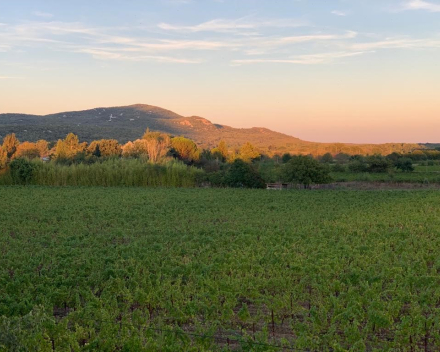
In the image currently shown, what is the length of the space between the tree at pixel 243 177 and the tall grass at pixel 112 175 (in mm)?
3995

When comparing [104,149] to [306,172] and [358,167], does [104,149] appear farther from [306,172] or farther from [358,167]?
[358,167]

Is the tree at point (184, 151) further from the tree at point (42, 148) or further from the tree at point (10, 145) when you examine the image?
the tree at point (10, 145)

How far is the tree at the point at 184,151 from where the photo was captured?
6306cm

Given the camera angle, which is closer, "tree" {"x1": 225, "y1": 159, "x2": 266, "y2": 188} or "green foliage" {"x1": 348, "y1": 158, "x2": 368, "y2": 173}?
"tree" {"x1": 225, "y1": 159, "x2": 266, "y2": 188}

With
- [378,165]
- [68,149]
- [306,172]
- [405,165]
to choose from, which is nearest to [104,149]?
[68,149]

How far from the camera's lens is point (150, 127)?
118188 mm

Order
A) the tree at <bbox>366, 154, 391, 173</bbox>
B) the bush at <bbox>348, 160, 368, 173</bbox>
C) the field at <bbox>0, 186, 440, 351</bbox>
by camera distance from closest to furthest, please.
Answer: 1. the field at <bbox>0, 186, 440, 351</bbox>
2. the tree at <bbox>366, 154, 391, 173</bbox>
3. the bush at <bbox>348, 160, 368, 173</bbox>

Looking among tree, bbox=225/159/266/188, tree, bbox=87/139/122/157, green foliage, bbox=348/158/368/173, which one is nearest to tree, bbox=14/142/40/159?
tree, bbox=87/139/122/157

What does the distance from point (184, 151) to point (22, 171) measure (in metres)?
24.1

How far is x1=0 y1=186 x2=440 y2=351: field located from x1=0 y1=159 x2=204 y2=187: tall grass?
20.6 meters

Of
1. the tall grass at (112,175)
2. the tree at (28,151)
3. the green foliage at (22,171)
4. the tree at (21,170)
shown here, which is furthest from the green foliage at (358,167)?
the tree at (28,151)

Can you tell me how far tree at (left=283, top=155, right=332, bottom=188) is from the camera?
138 feet

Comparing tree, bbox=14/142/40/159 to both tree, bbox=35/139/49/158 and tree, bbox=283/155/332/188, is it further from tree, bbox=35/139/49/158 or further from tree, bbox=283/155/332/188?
tree, bbox=283/155/332/188

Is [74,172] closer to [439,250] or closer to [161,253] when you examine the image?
[161,253]
